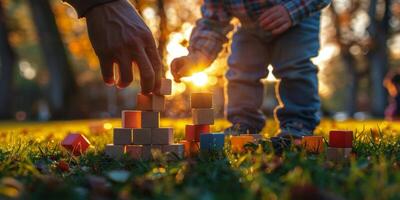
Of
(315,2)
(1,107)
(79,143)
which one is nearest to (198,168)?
(79,143)

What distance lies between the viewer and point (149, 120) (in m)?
3.09

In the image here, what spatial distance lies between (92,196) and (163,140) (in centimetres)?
125

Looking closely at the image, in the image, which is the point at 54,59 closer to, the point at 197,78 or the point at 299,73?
the point at 197,78

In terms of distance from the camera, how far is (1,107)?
19562 millimetres

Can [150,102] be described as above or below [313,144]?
above

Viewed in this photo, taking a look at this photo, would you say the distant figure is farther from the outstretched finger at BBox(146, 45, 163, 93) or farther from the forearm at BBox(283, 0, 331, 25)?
the outstretched finger at BBox(146, 45, 163, 93)

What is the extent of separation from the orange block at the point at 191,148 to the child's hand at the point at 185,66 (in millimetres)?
713

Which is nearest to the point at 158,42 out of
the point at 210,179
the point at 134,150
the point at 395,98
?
the point at 395,98

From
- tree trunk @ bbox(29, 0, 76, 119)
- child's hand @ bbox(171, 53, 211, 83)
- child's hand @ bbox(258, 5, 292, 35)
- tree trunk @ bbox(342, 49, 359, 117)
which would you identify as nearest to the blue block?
child's hand @ bbox(171, 53, 211, 83)

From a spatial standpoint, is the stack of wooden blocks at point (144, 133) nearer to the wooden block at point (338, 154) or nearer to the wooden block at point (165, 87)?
the wooden block at point (165, 87)

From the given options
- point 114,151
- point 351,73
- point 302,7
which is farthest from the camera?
point 351,73

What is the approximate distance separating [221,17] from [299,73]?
0.76 meters

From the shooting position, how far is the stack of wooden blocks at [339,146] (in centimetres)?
265

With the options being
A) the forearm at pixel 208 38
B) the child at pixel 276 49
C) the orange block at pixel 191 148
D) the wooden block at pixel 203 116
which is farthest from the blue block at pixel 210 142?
the forearm at pixel 208 38
